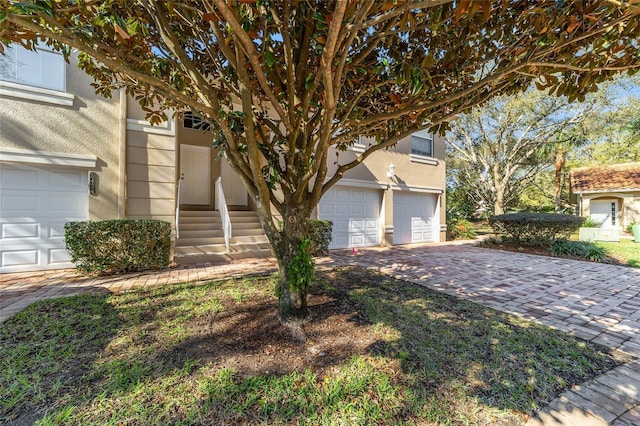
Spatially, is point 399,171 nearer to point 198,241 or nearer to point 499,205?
point 198,241

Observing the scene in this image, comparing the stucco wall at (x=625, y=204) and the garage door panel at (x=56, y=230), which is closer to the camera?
the garage door panel at (x=56, y=230)

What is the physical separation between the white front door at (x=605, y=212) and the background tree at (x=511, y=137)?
3237mm

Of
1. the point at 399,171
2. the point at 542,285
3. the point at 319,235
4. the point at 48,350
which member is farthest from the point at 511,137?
the point at 48,350

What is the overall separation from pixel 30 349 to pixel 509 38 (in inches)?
235

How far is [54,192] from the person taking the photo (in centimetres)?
593

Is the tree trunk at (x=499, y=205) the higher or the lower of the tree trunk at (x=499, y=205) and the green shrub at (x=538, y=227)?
the higher

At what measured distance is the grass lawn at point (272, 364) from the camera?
197 cm

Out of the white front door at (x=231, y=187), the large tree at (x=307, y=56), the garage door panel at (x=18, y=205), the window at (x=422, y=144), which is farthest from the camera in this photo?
the window at (x=422, y=144)

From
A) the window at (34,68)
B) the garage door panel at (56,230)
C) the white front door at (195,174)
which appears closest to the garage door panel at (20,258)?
the garage door panel at (56,230)

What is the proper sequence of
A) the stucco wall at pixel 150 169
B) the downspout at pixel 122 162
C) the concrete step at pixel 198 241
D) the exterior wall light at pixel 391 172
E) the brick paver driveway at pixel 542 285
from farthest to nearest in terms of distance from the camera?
the exterior wall light at pixel 391 172
the concrete step at pixel 198 241
the stucco wall at pixel 150 169
the downspout at pixel 122 162
the brick paver driveway at pixel 542 285

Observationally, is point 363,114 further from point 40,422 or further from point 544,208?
point 544,208

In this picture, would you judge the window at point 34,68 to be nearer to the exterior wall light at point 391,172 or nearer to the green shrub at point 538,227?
the exterior wall light at point 391,172

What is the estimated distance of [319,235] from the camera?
767 cm

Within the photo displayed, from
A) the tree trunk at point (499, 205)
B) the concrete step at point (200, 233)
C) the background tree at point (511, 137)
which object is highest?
the background tree at point (511, 137)
